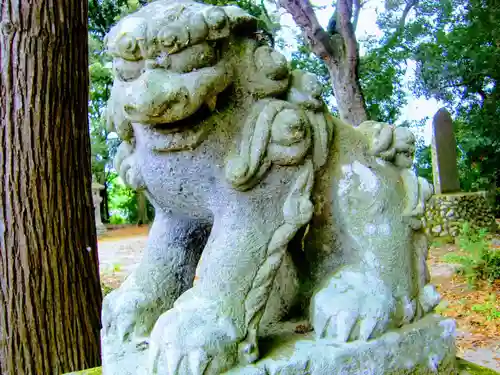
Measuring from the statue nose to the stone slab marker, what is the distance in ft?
23.4

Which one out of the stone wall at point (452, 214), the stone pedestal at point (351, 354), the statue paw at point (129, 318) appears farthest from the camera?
the stone wall at point (452, 214)

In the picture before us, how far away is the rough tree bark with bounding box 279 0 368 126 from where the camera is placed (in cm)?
569

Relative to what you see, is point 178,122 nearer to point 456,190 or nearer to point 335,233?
point 335,233

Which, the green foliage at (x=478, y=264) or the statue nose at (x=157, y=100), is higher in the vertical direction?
the statue nose at (x=157, y=100)

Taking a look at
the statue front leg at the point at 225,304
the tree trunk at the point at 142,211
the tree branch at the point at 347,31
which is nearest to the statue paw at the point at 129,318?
the statue front leg at the point at 225,304

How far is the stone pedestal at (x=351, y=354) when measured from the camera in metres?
1.07

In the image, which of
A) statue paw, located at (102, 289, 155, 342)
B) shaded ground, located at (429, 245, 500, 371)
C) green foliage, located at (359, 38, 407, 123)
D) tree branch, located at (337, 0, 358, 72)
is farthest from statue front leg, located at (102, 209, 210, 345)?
green foliage, located at (359, 38, 407, 123)

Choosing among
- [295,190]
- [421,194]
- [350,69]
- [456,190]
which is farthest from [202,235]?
[456,190]

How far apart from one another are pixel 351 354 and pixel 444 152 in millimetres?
7090

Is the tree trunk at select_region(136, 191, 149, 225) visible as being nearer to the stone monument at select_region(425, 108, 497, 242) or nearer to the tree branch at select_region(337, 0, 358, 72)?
the stone monument at select_region(425, 108, 497, 242)

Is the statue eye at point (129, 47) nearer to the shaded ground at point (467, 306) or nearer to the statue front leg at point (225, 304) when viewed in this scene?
the statue front leg at point (225, 304)

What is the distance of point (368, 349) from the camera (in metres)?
1.11

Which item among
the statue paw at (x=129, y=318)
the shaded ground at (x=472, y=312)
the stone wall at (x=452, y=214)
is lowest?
the shaded ground at (x=472, y=312)

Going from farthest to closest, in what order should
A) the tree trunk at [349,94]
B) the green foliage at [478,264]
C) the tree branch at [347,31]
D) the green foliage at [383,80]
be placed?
the green foliage at [383,80] < the tree branch at [347,31] < the tree trunk at [349,94] < the green foliage at [478,264]
